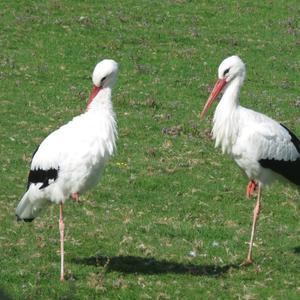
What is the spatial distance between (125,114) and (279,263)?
25.2ft

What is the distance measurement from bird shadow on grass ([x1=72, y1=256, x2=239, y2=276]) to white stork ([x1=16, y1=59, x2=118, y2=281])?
688 millimetres

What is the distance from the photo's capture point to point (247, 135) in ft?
36.8

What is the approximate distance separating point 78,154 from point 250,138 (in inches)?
102

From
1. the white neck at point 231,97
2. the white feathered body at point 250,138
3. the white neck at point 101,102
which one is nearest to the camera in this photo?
the white neck at point 101,102

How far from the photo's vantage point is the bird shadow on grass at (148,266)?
10.5 meters

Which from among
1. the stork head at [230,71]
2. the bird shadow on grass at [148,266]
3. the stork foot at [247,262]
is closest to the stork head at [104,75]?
the stork head at [230,71]

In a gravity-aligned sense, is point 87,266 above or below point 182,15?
below

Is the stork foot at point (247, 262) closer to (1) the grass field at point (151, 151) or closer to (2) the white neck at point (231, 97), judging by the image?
(1) the grass field at point (151, 151)

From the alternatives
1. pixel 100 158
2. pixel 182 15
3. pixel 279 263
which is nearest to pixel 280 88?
pixel 182 15

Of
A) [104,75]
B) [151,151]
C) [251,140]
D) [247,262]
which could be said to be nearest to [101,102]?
[104,75]

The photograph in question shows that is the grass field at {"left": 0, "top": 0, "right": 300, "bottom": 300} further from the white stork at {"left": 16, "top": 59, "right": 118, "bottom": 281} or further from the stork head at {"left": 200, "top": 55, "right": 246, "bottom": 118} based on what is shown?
the stork head at {"left": 200, "top": 55, "right": 246, "bottom": 118}

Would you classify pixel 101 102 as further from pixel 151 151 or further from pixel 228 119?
pixel 151 151

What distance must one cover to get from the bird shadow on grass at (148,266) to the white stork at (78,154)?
69 centimetres

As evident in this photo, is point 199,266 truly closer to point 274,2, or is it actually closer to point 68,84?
point 68,84
